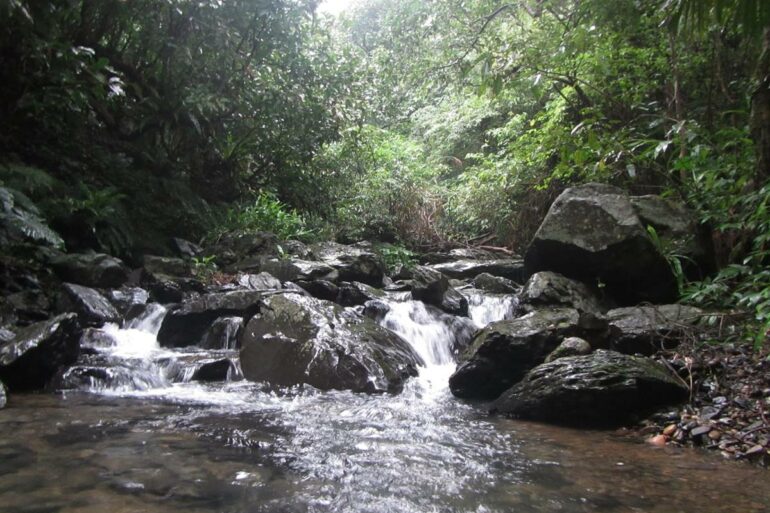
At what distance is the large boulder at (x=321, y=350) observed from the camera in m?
5.18

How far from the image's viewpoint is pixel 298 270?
848 centimetres

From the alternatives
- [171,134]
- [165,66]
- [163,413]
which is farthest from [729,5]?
[171,134]

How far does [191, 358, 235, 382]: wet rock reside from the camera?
526cm

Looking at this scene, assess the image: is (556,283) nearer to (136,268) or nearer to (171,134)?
(136,268)

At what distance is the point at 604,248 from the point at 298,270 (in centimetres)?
456

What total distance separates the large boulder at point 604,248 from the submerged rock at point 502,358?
210 cm

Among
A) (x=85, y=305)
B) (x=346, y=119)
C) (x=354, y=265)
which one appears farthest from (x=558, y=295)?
(x=346, y=119)

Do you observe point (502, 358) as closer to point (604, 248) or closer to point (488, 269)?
point (604, 248)

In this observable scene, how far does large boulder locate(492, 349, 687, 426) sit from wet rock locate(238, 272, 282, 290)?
474 centimetres

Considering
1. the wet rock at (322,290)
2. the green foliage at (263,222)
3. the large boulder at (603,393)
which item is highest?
the green foliage at (263,222)

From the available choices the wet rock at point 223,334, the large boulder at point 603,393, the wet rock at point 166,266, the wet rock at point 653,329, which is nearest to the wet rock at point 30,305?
the wet rock at point 223,334

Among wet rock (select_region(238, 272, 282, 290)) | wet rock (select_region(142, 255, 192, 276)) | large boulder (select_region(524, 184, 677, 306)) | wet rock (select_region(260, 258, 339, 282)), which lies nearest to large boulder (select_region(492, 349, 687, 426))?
large boulder (select_region(524, 184, 677, 306))

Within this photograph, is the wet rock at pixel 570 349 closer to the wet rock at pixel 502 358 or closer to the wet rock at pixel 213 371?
the wet rock at pixel 502 358

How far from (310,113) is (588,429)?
27.2ft
